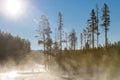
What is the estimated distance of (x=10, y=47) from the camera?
3327 inches

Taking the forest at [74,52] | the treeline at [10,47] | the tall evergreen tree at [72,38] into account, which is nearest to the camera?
the forest at [74,52]

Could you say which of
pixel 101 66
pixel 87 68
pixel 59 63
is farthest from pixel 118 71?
pixel 59 63

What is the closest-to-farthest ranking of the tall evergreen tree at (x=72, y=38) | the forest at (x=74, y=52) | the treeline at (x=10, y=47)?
1. the forest at (x=74, y=52)
2. the treeline at (x=10, y=47)
3. the tall evergreen tree at (x=72, y=38)

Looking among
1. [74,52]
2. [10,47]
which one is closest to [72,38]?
[10,47]

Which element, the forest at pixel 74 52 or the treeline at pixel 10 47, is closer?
the forest at pixel 74 52

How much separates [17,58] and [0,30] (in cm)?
1444

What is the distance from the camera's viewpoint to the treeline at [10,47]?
79625 mm

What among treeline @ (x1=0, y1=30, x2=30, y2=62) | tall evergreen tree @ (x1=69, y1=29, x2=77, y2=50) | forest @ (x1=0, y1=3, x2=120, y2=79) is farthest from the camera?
tall evergreen tree @ (x1=69, y1=29, x2=77, y2=50)

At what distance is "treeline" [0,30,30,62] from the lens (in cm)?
7962

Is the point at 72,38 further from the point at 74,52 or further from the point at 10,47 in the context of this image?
the point at 74,52

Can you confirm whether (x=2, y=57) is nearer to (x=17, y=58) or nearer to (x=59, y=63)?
(x=17, y=58)

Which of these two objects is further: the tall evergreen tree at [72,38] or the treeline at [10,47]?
the tall evergreen tree at [72,38]

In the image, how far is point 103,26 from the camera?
6159cm

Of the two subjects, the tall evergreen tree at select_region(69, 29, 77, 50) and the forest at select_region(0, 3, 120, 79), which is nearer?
the forest at select_region(0, 3, 120, 79)
